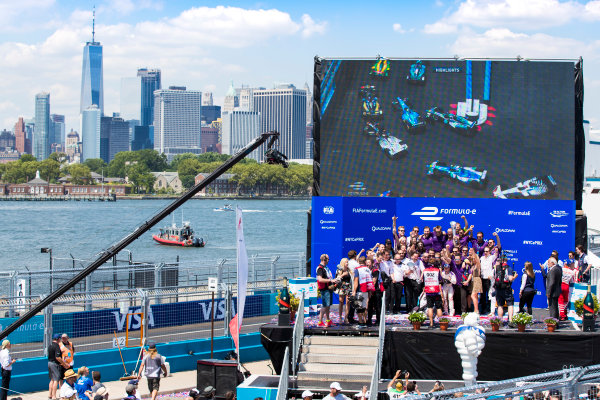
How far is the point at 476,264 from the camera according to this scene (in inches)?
706

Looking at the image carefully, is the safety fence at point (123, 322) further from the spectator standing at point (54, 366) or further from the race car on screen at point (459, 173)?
the race car on screen at point (459, 173)

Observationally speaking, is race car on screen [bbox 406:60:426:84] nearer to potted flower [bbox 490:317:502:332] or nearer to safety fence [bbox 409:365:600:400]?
potted flower [bbox 490:317:502:332]

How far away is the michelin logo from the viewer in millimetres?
20078

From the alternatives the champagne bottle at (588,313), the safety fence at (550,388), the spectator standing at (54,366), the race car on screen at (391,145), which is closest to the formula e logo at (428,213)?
the race car on screen at (391,145)

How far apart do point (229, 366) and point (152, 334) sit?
481cm

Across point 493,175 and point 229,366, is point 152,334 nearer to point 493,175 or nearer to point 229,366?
point 229,366

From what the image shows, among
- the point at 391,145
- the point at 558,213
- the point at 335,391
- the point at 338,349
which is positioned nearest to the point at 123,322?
the point at 338,349

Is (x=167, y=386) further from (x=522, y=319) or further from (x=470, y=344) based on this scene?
(x=522, y=319)

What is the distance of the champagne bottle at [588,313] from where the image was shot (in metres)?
16.6

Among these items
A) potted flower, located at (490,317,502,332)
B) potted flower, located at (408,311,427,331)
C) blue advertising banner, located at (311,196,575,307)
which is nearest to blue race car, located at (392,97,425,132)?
blue advertising banner, located at (311,196,575,307)

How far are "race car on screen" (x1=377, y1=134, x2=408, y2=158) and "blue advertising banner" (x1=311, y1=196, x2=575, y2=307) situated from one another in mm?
1147

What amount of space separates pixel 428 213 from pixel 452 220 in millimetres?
594

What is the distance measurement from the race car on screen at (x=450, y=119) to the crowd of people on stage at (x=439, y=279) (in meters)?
2.70

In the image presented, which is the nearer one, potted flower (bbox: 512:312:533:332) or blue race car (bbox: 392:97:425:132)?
potted flower (bbox: 512:312:533:332)
